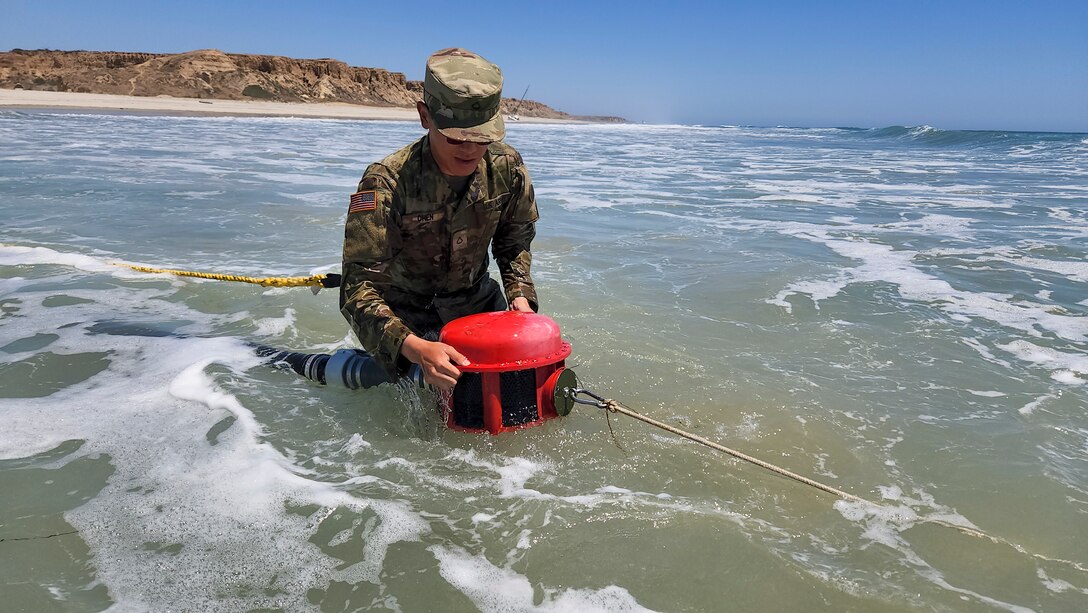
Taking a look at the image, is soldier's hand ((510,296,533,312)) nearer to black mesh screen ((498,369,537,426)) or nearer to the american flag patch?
black mesh screen ((498,369,537,426))

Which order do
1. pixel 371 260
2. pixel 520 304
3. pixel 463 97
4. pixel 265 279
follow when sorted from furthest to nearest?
pixel 265 279 → pixel 520 304 → pixel 371 260 → pixel 463 97

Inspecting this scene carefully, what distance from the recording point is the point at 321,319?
15.0 ft

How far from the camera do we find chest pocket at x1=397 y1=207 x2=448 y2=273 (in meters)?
2.75

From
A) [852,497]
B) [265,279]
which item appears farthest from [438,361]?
[265,279]

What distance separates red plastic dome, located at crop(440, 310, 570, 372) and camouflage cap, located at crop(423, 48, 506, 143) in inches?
25.6

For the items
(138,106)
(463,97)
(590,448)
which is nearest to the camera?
(463,97)

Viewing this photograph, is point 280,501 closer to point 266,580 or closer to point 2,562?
point 266,580

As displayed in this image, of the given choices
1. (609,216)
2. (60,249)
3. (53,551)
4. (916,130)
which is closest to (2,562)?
(53,551)

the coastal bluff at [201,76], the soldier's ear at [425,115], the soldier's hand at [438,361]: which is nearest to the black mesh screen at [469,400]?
the soldier's hand at [438,361]

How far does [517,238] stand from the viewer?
315cm

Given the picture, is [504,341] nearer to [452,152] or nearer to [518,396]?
[518,396]

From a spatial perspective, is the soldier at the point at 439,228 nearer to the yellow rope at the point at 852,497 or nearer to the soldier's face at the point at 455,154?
the soldier's face at the point at 455,154

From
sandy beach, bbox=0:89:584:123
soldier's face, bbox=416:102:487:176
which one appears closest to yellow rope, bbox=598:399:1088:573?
soldier's face, bbox=416:102:487:176

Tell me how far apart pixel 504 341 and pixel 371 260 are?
62cm
